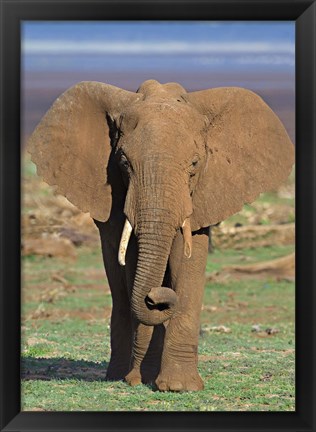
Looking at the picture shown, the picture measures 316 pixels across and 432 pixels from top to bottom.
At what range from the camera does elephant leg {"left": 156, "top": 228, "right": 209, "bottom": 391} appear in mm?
9281

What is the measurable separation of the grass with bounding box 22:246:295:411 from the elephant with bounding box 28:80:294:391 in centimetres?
37

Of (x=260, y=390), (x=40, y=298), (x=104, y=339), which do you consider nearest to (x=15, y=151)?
(x=260, y=390)

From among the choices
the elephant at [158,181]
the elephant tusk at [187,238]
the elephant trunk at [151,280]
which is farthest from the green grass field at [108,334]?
the elephant tusk at [187,238]

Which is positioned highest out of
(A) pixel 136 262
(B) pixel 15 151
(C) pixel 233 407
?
(B) pixel 15 151

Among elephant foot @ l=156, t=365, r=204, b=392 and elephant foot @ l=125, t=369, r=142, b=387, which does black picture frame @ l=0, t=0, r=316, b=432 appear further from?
elephant foot @ l=125, t=369, r=142, b=387

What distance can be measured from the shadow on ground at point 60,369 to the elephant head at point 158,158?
1.53 meters

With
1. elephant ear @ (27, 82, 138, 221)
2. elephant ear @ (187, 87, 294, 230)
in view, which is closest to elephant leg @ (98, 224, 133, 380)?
elephant ear @ (27, 82, 138, 221)

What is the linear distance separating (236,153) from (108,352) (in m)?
3.09

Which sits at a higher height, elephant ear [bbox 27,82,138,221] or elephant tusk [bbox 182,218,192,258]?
elephant ear [bbox 27,82,138,221]

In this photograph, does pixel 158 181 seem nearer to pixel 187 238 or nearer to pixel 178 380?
pixel 187 238

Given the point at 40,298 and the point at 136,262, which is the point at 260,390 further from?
the point at 40,298

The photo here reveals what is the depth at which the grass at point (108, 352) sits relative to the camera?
9102mm

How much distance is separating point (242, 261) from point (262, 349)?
9087 millimetres

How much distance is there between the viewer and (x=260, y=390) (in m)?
9.61
